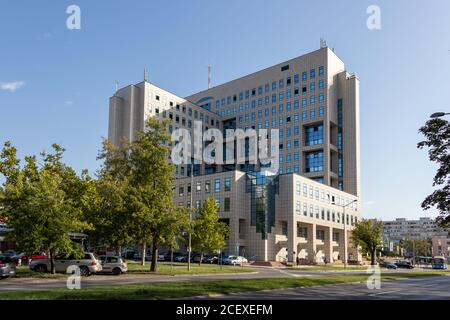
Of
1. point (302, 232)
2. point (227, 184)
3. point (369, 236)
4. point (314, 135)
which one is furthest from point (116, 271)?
point (314, 135)

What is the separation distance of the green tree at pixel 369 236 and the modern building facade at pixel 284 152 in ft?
9.30

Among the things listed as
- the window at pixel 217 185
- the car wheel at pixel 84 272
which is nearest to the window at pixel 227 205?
the window at pixel 217 185

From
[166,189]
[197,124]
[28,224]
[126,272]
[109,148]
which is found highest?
[197,124]

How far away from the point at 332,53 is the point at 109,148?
70.0 meters

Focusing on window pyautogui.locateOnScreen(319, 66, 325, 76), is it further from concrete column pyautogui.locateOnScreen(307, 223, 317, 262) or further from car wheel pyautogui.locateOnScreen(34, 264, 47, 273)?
car wheel pyautogui.locateOnScreen(34, 264, 47, 273)

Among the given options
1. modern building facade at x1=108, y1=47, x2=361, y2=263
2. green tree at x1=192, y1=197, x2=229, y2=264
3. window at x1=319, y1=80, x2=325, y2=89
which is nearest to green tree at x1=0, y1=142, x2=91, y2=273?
green tree at x1=192, y1=197, x2=229, y2=264

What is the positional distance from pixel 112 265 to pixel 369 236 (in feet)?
173

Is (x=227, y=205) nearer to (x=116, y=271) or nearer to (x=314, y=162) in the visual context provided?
(x=314, y=162)

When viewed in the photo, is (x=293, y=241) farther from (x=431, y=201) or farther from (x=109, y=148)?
(x=431, y=201)

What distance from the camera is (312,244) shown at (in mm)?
82625
